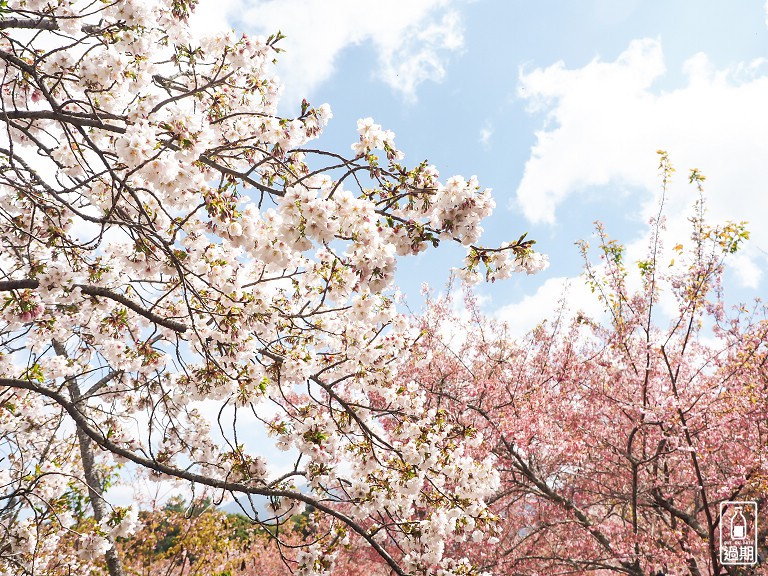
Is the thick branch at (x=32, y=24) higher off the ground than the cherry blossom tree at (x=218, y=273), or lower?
higher

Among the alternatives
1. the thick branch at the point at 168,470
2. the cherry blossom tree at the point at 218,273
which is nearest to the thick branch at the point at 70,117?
the cherry blossom tree at the point at 218,273

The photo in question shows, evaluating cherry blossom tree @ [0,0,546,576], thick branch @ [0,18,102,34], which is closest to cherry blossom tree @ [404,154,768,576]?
cherry blossom tree @ [0,0,546,576]

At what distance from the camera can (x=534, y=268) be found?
295 cm

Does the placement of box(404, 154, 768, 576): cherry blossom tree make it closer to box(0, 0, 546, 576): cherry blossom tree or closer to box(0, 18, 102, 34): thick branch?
box(0, 0, 546, 576): cherry blossom tree

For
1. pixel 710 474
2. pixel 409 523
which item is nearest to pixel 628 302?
pixel 710 474

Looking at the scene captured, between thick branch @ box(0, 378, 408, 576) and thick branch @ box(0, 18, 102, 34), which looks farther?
thick branch @ box(0, 378, 408, 576)

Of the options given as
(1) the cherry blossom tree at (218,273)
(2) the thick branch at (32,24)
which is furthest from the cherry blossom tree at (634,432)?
(2) the thick branch at (32,24)

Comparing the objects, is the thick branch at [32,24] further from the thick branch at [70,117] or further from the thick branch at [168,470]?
the thick branch at [168,470]

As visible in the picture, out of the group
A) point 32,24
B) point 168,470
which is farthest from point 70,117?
point 168,470

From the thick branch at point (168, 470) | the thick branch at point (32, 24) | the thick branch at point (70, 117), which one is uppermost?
the thick branch at point (32, 24)

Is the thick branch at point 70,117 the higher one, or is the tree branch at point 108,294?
the thick branch at point 70,117

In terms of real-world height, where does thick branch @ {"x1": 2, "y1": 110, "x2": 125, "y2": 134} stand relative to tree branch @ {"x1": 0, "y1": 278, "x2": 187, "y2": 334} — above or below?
above

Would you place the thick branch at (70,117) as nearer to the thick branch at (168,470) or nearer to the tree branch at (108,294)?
the tree branch at (108,294)

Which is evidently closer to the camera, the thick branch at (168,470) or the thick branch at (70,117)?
the thick branch at (70,117)
